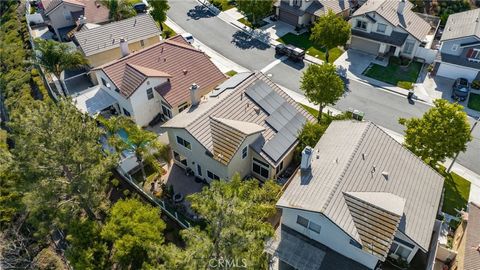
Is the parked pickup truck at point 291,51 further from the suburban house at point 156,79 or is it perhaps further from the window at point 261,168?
the window at point 261,168

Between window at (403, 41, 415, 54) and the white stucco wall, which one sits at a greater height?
window at (403, 41, 415, 54)

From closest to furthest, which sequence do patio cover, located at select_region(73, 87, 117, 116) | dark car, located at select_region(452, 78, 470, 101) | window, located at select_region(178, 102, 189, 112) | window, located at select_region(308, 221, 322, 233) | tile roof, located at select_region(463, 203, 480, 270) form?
tile roof, located at select_region(463, 203, 480, 270) < window, located at select_region(308, 221, 322, 233) < window, located at select_region(178, 102, 189, 112) < patio cover, located at select_region(73, 87, 117, 116) < dark car, located at select_region(452, 78, 470, 101)

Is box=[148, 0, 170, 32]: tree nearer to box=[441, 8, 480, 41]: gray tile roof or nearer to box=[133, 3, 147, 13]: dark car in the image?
box=[133, 3, 147, 13]: dark car

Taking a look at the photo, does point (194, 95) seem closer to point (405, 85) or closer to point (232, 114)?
point (232, 114)

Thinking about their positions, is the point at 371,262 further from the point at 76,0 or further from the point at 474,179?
the point at 76,0

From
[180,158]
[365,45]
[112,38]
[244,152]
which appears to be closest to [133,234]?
[180,158]

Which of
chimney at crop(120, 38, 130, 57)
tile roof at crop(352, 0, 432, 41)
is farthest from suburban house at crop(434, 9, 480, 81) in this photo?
chimney at crop(120, 38, 130, 57)

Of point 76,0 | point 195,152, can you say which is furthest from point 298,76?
point 76,0

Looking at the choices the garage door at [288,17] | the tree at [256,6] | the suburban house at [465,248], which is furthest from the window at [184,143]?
the garage door at [288,17]
